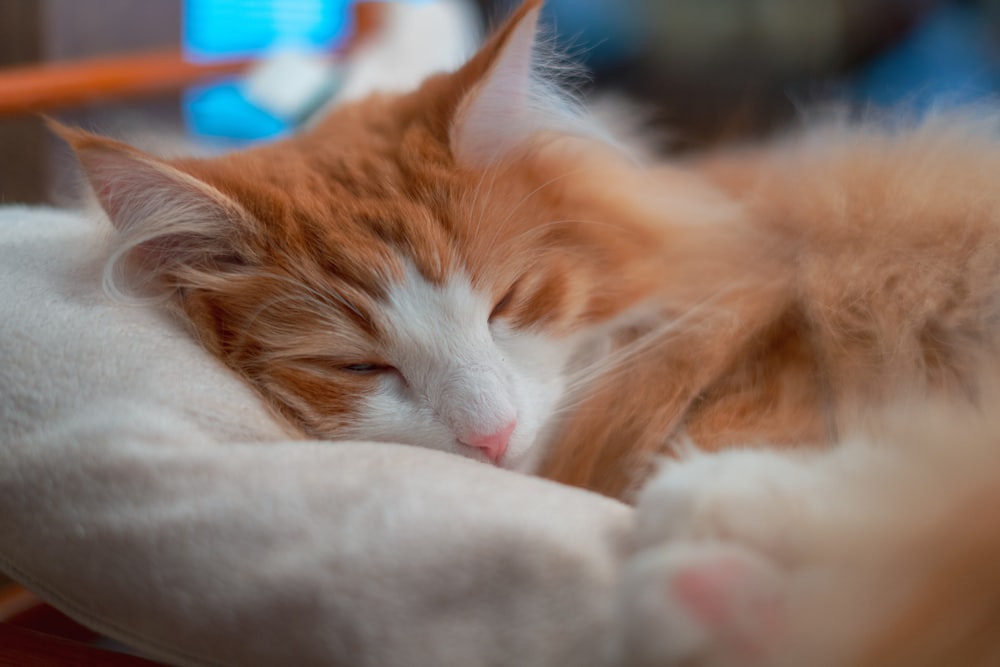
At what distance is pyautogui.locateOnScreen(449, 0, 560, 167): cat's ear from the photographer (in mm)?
1036

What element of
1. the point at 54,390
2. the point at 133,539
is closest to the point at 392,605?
Result: the point at 133,539

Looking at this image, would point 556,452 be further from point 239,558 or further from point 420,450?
point 239,558

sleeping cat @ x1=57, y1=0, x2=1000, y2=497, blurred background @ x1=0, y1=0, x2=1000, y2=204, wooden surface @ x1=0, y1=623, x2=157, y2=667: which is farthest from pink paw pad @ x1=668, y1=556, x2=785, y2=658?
blurred background @ x1=0, y1=0, x2=1000, y2=204

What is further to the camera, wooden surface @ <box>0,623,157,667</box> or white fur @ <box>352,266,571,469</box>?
white fur @ <box>352,266,571,469</box>

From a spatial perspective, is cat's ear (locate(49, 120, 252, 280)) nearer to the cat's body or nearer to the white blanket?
the cat's body

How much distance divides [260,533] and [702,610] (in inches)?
14.8

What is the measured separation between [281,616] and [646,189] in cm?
84

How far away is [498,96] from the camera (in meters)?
1.11

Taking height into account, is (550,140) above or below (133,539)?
above

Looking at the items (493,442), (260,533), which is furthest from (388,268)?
(260,533)

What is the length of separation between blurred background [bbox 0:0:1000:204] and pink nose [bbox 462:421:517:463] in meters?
0.58

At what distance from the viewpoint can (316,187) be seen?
108 centimetres

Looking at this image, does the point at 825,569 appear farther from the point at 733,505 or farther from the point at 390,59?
the point at 390,59

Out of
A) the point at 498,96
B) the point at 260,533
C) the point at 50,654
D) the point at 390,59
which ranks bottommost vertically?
the point at 50,654
